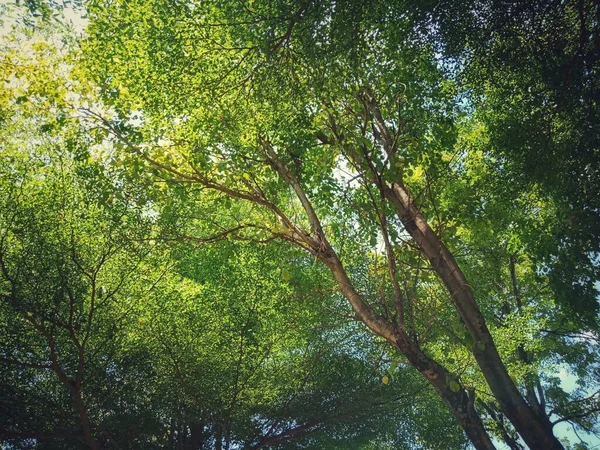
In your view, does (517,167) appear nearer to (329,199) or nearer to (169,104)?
(329,199)

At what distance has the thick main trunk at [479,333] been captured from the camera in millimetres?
5703

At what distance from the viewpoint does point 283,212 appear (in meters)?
10.4

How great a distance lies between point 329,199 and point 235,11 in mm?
3493

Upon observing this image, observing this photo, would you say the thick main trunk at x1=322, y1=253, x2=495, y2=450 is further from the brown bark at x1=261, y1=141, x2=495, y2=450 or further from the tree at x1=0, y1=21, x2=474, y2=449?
the tree at x1=0, y1=21, x2=474, y2=449

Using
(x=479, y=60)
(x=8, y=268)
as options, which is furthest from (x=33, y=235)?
(x=479, y=60)

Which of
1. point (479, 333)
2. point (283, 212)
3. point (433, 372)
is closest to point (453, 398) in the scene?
point (433, 372)

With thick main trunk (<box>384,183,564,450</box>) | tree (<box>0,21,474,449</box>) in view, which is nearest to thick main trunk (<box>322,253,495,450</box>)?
thick main trunk (<box>384,183,564,450</box>)

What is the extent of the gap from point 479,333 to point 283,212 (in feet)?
18.0

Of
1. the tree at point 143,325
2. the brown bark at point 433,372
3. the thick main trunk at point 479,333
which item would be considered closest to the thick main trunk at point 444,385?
the brown bark at point 433,372

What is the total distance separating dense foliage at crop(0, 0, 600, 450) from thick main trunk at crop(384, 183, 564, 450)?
39 millimetres

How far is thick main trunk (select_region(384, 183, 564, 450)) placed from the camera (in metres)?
5.70

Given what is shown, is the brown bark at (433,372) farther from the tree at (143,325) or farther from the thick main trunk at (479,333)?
the tree at (143,325)

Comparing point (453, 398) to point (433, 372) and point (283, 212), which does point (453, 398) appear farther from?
point (283, 212)

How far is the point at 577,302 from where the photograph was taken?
6.74 meters
